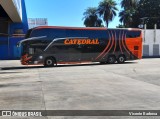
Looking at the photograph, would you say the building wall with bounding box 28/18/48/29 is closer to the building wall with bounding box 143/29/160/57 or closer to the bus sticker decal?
the building wall with bounding box 143/29/160/57

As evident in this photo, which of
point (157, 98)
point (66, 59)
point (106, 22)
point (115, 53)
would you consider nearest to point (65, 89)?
point (157, 98)

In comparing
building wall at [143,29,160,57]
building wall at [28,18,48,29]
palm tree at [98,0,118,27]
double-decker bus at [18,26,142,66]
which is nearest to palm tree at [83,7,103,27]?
palm tree at [98,0,118,27]

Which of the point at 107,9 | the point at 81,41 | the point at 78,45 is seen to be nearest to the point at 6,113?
the point at 78,45

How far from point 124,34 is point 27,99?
80.5 feet

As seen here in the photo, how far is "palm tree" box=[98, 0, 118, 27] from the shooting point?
3270 inches

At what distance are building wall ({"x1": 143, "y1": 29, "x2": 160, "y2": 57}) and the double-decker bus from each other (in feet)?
71.8

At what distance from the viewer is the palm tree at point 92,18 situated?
295 ft

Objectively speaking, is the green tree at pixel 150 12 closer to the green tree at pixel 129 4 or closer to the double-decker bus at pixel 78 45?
the green tree at pixel 129 4

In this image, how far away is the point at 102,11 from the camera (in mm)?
84562

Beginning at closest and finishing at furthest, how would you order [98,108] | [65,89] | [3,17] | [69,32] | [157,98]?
[98,108], [157,98], [65,89], [69,32], [3,17]

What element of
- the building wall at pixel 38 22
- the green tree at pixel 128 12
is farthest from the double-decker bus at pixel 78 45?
the green tree at pixel 128 12

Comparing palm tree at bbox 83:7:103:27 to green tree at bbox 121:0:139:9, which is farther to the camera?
palm tree at bbox 83:7:103:27

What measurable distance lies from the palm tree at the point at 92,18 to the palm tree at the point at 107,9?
516cm

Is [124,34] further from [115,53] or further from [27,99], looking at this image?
[27,99]
